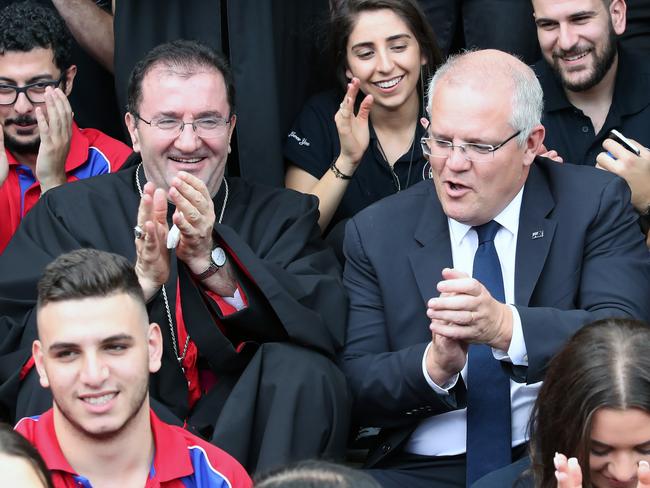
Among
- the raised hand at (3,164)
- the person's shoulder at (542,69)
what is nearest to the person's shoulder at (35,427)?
the raised hand at (3,164)

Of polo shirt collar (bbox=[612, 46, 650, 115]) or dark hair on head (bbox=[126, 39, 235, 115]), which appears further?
polo shirt collar (bbox=[612, 46, 650, 115])

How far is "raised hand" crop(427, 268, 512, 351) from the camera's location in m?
3.53

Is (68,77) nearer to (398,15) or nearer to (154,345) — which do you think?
(398,15)

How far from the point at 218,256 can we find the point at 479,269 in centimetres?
76

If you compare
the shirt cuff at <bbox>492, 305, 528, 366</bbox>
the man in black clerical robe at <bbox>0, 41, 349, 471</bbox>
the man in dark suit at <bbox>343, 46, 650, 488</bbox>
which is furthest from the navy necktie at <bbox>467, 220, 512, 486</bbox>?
the man in black clerical robe at <bbox>0, 41, 349, 471</bbox>

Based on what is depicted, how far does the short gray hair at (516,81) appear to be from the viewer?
4.04 m

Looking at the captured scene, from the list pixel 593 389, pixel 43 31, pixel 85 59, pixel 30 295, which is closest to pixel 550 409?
pixel 593 389

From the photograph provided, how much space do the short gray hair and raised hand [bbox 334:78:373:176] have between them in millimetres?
686

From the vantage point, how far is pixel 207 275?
13.2ft

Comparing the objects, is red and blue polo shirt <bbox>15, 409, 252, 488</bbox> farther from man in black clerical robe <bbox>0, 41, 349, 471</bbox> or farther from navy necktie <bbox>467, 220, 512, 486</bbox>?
navy necktie <bbox>467, 220, 512, 486</bbox>

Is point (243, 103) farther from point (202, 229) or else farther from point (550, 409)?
point (550, 409)

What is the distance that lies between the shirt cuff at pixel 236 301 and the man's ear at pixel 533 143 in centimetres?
94

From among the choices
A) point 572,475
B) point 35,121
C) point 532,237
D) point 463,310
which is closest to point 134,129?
point 35,121

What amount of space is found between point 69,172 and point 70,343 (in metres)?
1.81
